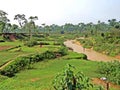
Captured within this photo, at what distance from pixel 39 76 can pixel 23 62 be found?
740 cm

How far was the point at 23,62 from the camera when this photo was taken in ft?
126

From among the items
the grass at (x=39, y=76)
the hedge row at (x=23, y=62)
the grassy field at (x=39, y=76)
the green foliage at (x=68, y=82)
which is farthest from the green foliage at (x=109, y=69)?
the green foliage at (x=68, y=82)

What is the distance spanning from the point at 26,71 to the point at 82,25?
15684 cm

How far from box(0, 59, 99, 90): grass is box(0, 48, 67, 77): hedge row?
110cm

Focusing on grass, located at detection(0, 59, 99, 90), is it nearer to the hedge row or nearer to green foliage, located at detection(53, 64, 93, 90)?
the hedge row

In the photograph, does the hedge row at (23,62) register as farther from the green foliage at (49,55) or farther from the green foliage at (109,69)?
the green foliage at (109,69)

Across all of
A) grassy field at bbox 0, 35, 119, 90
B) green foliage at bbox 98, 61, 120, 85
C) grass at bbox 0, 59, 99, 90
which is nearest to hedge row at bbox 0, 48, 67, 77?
grassy field at bbox 0, 35, 119, 90

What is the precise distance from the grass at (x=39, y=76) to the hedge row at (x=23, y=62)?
110 centimetres

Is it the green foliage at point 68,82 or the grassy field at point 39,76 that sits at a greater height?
the green foliage at point 68,82

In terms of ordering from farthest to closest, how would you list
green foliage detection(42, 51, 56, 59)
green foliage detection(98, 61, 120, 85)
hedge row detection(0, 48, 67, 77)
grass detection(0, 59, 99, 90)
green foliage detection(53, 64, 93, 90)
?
green foliage detection(42, 51, 56, 59)
hedge row detection(0, 48, 67, 77)
green foliage detection(98, 61, 120, 85)
grass detection(0, 59, 99, 90)
green foliage detection(53, 64, 93, 90)

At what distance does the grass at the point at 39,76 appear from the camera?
26.4 metres

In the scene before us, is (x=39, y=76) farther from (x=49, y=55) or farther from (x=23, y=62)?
(x=49, y=55)

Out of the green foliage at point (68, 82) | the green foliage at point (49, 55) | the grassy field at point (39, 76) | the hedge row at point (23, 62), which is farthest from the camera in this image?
the green foliage at point (49, 55)

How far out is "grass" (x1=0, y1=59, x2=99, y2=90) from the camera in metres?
26.4
